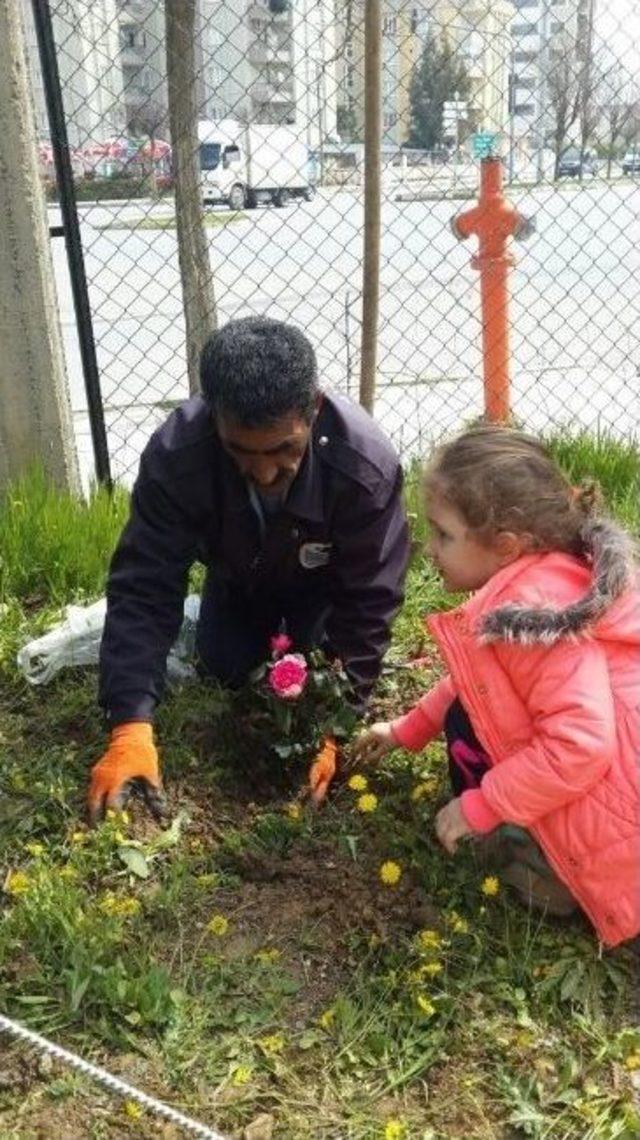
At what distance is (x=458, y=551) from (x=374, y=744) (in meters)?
0.52

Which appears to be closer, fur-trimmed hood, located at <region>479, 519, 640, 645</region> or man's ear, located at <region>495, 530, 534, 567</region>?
fur-trimmed hood, located at <region>479, 519, 640, 645</region>

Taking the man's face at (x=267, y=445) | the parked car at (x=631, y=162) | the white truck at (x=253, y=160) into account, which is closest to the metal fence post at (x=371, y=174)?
the white truck at (x=253, y=160)

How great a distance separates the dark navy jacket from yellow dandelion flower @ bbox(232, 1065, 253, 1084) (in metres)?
0.72

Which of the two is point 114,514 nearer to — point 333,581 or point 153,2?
point 333,581

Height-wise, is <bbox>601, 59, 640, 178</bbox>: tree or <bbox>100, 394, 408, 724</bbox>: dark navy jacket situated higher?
<bbox>601, 59, 640, 178</bbox>: tree

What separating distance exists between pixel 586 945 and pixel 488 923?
158 millimetres

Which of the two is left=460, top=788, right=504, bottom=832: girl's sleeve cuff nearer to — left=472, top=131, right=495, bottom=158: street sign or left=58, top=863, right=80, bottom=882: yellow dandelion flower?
left=58, top=863, right=80, bottom=882: yellow dandelion flower

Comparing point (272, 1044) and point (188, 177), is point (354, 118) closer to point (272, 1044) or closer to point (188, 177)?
point (188, 177)

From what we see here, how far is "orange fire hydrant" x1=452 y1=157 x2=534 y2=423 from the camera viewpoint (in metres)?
3.76

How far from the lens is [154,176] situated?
427cm

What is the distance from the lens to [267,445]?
1.86 m

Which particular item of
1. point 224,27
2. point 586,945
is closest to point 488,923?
point 586,945

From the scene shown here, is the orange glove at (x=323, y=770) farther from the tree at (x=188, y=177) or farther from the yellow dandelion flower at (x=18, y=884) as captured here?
the tree at (x=188, y=177)

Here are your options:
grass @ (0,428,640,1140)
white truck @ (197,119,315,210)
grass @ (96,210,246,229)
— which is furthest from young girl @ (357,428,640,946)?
grass @ (96,210,246,229)
